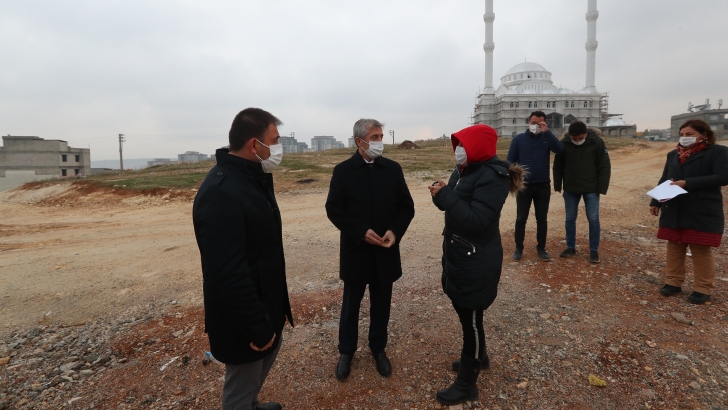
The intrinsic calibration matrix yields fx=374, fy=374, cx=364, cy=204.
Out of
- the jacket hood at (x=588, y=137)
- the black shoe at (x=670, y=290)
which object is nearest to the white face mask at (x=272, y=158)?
the black shoe at (x=670, y=290)

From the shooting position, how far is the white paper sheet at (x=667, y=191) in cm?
405

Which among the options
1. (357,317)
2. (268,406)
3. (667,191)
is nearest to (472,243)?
(357,317)

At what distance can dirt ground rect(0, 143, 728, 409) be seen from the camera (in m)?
2.88

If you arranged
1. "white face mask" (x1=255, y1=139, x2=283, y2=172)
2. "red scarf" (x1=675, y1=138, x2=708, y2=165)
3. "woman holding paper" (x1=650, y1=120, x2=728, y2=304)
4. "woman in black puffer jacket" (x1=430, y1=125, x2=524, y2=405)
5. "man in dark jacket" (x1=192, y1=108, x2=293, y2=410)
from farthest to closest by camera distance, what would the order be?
"red scarf" (x1=675, y1=138, x2=708, y2=165) < "woman holding paper" (x1=650, y1=120, x2=728, y2=304) < "woman in black puffer jacket" (x1=430, y1=125, x2=524, y2=405) < "white face mask" (x1=255, y1=139, x2=283, y2=172) < "man in dark jacket" (x1=192, y1=108, x2=293, y2=410)

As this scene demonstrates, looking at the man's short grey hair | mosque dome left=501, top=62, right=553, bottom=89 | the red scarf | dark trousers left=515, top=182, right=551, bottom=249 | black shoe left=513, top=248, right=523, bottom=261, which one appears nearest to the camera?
the man's short grey hair

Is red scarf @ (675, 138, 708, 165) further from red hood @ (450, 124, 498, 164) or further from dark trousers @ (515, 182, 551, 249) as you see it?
red hood @ (450, 124, 498, 164)

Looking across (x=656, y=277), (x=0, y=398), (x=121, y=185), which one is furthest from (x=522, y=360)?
(x=121, y=185)

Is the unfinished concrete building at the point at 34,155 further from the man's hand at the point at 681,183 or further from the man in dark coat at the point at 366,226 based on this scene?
the man's hand at the point at 681,183

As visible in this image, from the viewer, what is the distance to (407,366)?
319 cm

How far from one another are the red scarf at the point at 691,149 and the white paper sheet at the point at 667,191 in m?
Result: 0.31

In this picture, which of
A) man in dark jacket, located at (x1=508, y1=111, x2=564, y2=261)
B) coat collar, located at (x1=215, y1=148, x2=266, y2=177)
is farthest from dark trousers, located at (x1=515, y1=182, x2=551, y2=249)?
coat collar, located at (x1=215, y1=148, x2=266, y2=177)

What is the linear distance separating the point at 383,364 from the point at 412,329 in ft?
2.43

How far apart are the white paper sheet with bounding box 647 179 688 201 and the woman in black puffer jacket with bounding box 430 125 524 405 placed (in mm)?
2656

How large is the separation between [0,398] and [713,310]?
6.69 m
